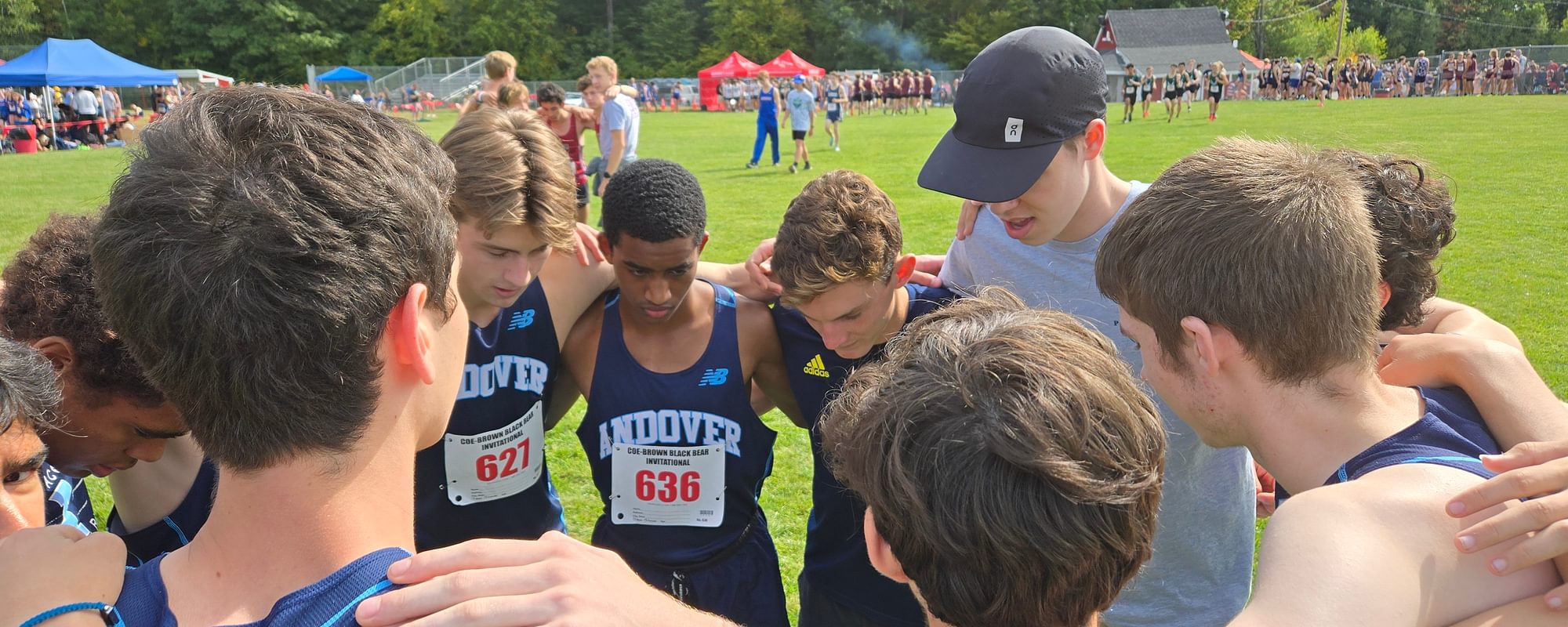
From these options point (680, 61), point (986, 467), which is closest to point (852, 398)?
point (986, 467)

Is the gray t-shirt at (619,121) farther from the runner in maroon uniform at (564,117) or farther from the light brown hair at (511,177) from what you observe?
the light brown hair at (511,177)

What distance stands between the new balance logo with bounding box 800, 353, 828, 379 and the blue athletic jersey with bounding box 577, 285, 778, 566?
22 cm

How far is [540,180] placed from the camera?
308cm

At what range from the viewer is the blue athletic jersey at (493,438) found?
296cm

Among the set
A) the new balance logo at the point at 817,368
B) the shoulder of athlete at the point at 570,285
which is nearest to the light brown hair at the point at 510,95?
the shoulder of athlete at the point at 570,285

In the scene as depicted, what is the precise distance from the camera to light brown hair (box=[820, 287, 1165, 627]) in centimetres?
128

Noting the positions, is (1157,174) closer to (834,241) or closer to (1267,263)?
(834,241)

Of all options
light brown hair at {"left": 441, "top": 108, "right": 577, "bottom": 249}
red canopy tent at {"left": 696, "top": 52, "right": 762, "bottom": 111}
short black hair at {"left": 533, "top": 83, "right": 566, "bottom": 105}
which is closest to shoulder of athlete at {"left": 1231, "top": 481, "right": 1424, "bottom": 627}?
light brown hair at {"left": 441, "top": 108, "right": 577, "bottom": 249}

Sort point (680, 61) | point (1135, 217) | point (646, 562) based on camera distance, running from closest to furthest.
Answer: point (1135, 217)
point (646, 562)
point (680, 61)

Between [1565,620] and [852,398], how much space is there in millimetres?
1151

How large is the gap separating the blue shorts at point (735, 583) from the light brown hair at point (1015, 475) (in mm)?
1721

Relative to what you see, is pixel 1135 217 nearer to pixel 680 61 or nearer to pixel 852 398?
pixel 852 398

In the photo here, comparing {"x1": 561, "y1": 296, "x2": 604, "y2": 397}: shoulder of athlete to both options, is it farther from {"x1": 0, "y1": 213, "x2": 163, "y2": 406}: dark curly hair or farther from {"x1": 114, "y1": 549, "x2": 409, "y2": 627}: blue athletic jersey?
{"x1": 114, "y1": 549, "x2": 409, "y2": 627}: blue athletic jersey

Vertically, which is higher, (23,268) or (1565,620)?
(23,268)
